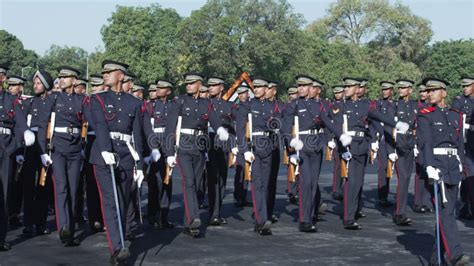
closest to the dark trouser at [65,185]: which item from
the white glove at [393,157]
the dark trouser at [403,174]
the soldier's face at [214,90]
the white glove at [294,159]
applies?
the white glove at [294,159]

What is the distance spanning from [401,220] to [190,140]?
11.8 ft

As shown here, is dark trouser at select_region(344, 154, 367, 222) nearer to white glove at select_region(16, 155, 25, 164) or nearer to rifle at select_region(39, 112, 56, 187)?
rifle at select_region(39, 112, 56, 187)

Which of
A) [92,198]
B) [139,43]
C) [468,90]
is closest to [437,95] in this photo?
[468,90]

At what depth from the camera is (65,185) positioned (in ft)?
34.8

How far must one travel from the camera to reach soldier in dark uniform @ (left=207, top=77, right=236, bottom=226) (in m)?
12.6

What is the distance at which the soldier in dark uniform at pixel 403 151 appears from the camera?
12.9 metres

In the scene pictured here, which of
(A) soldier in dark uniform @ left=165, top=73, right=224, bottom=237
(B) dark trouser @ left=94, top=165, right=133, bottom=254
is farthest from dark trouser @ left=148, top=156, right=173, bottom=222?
(B) dark trouser @ left=94, top=165, right=133, bottom=254

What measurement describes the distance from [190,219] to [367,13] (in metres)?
76.7

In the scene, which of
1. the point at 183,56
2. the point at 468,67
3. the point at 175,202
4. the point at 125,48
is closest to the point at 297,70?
the point at 183,56

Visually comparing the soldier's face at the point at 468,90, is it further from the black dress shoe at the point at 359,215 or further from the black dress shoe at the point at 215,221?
the black dress shoe at the point at 215,221

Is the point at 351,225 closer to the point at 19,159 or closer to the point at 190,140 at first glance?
the point at 190,140

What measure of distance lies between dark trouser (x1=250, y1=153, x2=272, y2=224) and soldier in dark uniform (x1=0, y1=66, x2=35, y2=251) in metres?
3.17

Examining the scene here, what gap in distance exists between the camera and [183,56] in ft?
222

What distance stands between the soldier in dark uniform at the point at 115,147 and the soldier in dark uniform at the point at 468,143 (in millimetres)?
6005
